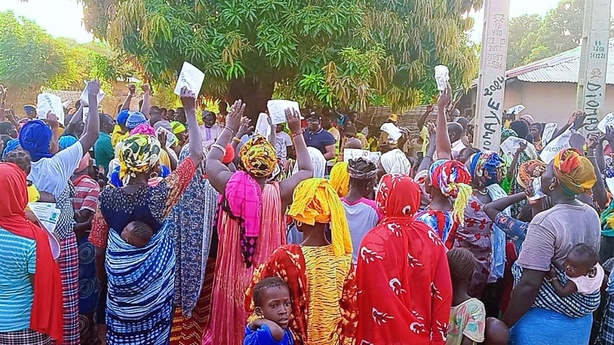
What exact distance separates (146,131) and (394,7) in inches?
249

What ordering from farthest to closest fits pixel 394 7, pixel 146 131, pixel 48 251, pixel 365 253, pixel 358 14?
1. pixel 394 7
2. pixel 358 14
3. pixel 146 131
4. pixel 48 251
5. pixel 365 253

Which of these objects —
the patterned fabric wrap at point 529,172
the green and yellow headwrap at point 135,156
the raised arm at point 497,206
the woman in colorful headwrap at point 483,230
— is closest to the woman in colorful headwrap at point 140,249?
the green and yellow headwrap at point 135,156

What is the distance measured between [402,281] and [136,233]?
1.56 m

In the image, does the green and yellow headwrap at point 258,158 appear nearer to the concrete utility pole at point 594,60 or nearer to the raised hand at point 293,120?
the raised hand at point 293,120

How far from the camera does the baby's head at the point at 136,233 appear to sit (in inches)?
130

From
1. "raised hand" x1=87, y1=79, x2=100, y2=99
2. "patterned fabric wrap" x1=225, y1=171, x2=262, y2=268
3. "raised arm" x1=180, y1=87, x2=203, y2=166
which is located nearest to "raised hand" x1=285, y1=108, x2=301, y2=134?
"patterned fabric wrap" x1=225, y1=171, x2=262, y2=268

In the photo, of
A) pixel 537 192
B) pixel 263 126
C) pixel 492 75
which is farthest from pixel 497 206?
pixel 492 75

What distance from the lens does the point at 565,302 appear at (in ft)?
9.72

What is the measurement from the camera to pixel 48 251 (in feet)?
10.6

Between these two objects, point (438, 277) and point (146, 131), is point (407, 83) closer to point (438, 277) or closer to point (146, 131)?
point (146, 131)

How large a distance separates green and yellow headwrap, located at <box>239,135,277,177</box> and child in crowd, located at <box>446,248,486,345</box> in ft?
3.93

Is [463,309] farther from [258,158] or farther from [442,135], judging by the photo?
[442,135]

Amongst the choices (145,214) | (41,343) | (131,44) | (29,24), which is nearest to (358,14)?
(131,44)

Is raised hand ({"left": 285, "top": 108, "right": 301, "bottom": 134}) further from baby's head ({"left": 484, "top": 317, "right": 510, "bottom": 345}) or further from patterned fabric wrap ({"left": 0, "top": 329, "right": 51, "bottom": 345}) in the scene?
patterned fabric wrap ({"left": 0, "top": 329, "right": 51, "bottom": 345})
